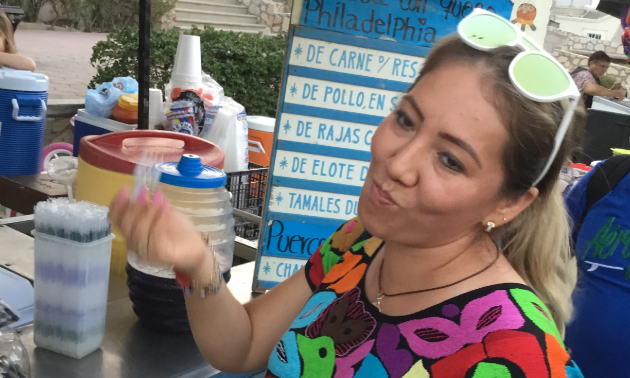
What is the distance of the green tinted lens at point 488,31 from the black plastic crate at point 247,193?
4.33 feet

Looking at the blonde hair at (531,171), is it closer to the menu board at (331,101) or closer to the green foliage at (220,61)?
the menu board at (331,101)

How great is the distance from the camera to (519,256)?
1129mm

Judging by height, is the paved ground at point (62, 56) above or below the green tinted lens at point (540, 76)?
below

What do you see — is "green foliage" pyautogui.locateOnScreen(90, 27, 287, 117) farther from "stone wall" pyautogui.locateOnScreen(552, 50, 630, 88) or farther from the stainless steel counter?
"stone wall" pyautogui.locateOnScreen(552, 50, 630, 88)

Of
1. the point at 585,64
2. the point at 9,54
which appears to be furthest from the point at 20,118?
the point at 585,64

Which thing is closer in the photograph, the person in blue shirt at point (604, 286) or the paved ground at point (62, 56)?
the person in blue shirt at point (604, 286)

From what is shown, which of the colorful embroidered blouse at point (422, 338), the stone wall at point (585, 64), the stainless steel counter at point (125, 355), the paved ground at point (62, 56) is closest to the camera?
the colorful embroidered blouse at point (422, 338)

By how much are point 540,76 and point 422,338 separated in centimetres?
50

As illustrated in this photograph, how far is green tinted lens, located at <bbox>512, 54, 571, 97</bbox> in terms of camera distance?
0.97 meters

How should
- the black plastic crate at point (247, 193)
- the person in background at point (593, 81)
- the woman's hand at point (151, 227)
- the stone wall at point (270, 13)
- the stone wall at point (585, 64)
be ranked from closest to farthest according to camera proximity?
the woman's hand at point (151, 227)
the black plastic crate at point (247, 193)
the person in background at point (593, 81)
the stone wall at point (270, 13)
the stone wall at point (585, 64)

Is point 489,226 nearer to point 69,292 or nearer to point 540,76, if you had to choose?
point 540,76

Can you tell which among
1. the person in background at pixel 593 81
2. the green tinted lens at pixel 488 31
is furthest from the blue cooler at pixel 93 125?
the person in background at pixel 593 81

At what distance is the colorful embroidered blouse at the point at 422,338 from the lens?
88cm

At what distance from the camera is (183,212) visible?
4.47 ft
